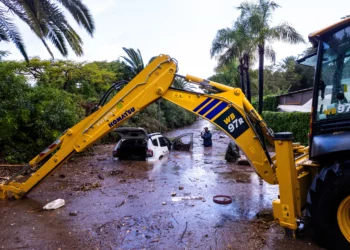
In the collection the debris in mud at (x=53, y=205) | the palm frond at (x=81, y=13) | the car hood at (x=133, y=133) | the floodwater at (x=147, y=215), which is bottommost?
the floodwater at (x=147, y=215)

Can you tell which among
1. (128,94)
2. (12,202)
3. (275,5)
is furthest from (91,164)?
(275,5)

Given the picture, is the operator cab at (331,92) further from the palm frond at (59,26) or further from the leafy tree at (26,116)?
the leafy tree at (26,116)

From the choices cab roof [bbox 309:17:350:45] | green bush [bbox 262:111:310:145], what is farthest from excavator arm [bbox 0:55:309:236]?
green bush [bbox 262:111:310:145]

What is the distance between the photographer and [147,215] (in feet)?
18.0

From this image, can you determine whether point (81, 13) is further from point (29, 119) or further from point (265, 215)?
point (265, 215)

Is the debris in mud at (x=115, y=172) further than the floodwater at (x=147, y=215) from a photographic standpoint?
Yes

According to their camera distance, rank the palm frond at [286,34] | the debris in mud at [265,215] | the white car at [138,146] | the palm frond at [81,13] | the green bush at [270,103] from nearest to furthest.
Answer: the debris in mud at [265,215] → the palm frond at [81,13] → the white car at [138,146] → the palm frond at [286,34] → the green bush at [270,103]

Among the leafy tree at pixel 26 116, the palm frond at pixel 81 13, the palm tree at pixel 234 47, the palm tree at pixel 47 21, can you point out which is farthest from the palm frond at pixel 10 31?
the palm tree at pixel 234 47

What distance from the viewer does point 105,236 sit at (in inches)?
179

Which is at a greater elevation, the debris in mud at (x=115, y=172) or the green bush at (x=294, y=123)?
the green bush at (x=294, y=123)

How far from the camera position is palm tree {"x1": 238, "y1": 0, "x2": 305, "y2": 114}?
17531mm

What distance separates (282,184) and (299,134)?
486 inches

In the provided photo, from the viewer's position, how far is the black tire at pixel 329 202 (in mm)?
3344

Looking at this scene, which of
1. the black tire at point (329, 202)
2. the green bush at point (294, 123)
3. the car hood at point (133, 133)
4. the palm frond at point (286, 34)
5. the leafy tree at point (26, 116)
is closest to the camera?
the black tire at point (329, 202)
